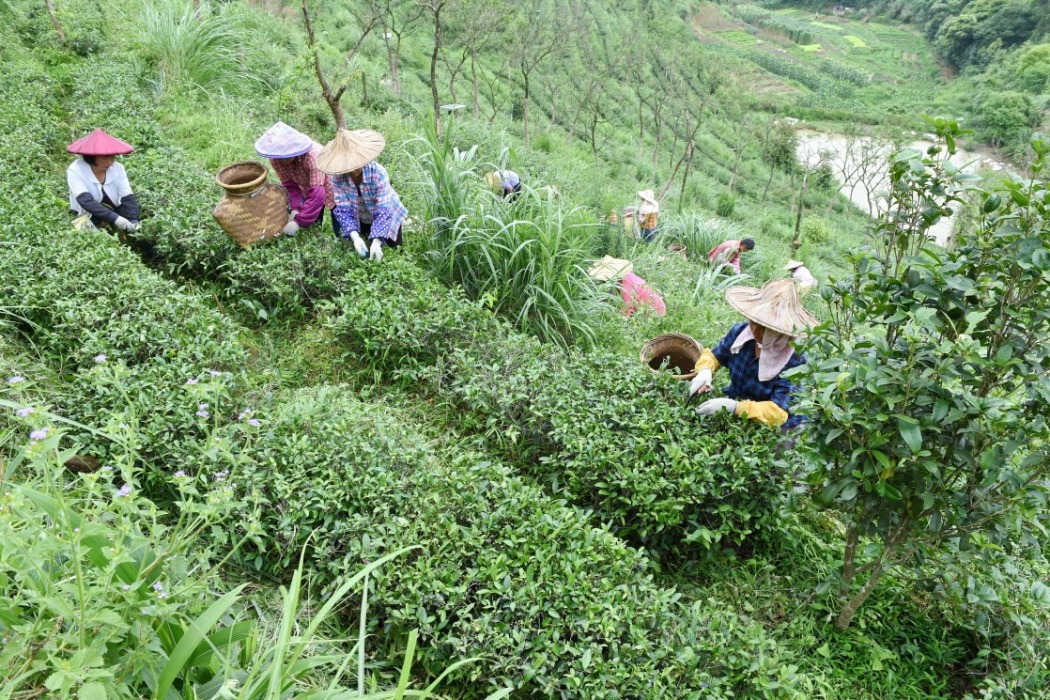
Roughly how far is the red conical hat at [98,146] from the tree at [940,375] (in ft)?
14.8

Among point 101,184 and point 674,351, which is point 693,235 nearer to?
A: point 674,351

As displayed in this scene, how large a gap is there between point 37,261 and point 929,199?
4.53 meters

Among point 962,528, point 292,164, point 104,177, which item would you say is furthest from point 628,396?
point 104,177

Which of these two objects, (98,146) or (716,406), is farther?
(98,146)

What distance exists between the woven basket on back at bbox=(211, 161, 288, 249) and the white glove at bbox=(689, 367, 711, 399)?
2.90 m

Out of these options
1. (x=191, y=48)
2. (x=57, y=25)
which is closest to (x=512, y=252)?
(x=191, y=48)

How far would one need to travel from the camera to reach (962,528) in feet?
8.25

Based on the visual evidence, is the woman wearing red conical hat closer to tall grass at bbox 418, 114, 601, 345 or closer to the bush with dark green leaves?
the bush with dark green leaves

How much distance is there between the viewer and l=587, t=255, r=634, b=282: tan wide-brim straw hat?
5.19 metres

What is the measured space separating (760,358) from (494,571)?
184 centimetres

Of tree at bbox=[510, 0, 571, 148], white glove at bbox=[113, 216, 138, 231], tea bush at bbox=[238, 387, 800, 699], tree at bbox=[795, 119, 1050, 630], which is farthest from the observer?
tree at bbox=[510, 0, 571, 148]

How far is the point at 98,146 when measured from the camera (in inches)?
175

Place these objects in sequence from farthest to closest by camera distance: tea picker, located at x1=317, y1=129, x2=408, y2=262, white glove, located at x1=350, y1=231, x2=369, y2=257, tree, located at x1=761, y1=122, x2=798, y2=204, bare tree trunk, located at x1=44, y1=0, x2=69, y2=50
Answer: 1. tree, located at x1=761, y1=122, x2=798, y2=204
2. bare tree trunk, located at x1=44, y1=0, x2=69, y2=50
3. white glove, located at x1=350, y1=231, x2=369, y2=257
4. tea picker, located at x1=317, y1=129, x2=408, y2=262

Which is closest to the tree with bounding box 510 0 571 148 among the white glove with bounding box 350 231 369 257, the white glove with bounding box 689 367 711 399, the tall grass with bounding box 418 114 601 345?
the tall grass with bounding box 418 114 601 345
